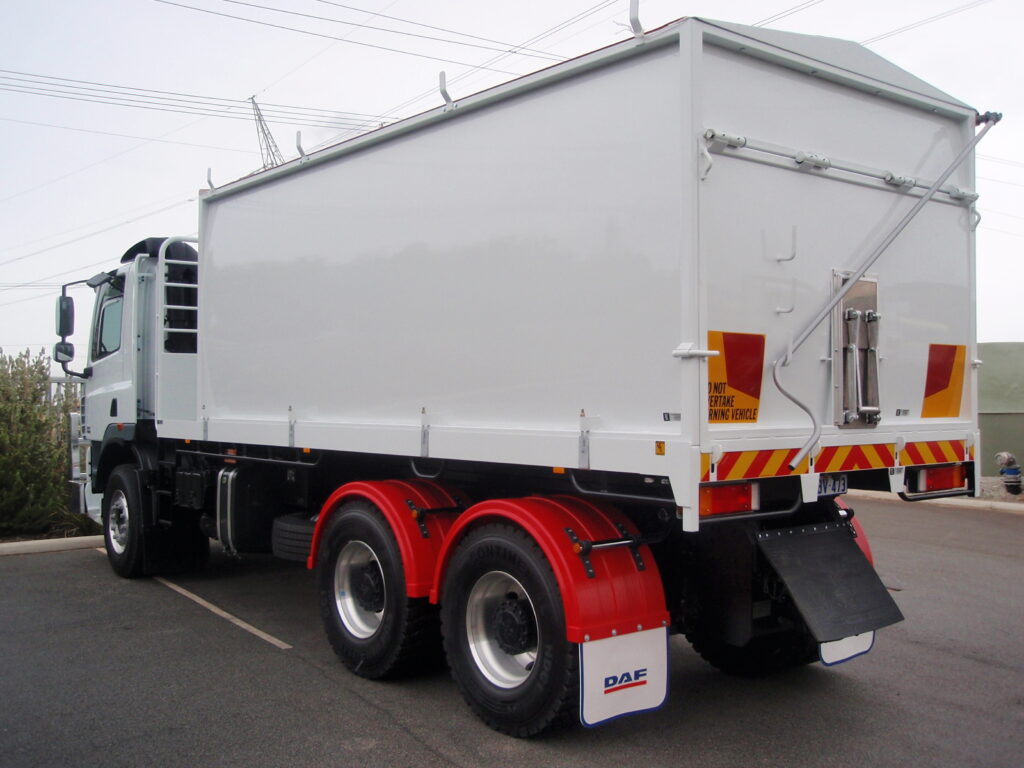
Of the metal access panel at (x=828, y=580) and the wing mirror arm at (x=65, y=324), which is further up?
the wing mirror arm at (x=65, y=324)

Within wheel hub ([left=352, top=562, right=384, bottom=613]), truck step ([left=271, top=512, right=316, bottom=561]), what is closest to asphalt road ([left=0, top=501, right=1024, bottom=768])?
wheel hub ([left=352, top=562, right=384, bottom=613])

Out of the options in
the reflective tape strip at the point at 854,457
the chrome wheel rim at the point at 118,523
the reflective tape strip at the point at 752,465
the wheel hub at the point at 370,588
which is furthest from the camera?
the chrome wheel rim at the point at 118,523

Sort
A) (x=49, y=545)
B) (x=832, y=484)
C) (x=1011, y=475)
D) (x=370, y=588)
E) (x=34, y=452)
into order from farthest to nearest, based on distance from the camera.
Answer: (x=1011, y=475) < (x=34, y=452) < (x=49, y=545) < (x=370, y=588) < (x=832, y=484)

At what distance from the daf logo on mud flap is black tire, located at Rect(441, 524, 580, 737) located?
15 cm

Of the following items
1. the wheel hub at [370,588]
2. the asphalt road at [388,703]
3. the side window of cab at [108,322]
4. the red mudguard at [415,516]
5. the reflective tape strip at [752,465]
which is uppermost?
the side window of cab at [108,322]

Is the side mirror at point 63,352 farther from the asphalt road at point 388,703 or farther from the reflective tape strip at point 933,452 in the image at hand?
the reflective tape strip at point 933,452

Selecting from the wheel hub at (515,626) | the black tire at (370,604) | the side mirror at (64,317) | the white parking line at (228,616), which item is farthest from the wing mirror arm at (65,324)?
the wheel hub at (515,626)

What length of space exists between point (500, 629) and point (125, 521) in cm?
Answer: 561

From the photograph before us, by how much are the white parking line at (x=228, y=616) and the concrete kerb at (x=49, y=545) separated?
246 centimetres

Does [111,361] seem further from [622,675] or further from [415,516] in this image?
[622,675]

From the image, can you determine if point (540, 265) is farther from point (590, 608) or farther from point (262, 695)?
point (262, 695)

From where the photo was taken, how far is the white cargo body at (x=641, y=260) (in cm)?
439

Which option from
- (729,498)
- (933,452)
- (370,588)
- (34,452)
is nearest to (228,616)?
(370,588)

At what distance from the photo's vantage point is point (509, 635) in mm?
4941
